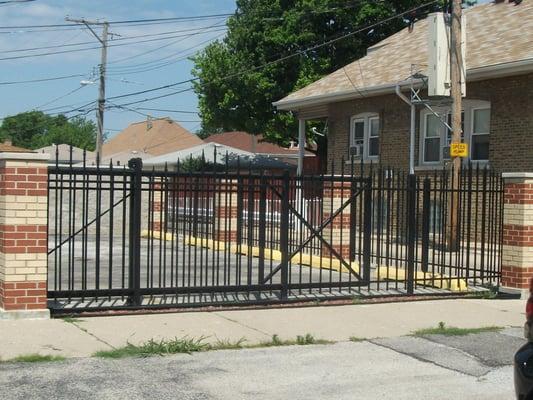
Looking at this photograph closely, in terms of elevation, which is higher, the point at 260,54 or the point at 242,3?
the point at 242,3

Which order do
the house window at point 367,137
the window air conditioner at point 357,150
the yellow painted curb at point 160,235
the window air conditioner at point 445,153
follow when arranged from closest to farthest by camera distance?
the yellow painted curb at point 160,235 < the window air conditioner at point 445,153 < the house window at point 367,137 < the window air conditioner at point 357,150

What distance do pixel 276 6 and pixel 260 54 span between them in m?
2.16

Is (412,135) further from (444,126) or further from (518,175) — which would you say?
(518,175)

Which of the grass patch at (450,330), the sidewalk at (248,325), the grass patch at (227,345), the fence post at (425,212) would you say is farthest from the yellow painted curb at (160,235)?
the fence post at (425,212)

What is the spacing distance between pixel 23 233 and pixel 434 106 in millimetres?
14428

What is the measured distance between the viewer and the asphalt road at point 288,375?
19.4 feet

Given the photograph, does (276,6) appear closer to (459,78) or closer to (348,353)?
(459,78)

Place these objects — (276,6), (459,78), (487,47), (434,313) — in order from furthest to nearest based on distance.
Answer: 1. (276,6)
2. (487,47)
3. (459,78)
4. (434,313)

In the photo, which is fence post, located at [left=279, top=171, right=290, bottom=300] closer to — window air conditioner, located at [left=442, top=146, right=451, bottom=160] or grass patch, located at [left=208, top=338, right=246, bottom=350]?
grass patch, located at [left=208, top=338, right=246, bottom=350]

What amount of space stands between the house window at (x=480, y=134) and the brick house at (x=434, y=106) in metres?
0.03

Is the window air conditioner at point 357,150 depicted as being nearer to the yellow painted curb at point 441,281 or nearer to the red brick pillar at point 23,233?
the yellow painted curb at point 441,281

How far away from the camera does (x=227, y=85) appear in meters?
32.9

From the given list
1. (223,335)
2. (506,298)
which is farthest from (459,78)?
(223,335)

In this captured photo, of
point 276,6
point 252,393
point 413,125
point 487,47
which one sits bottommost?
point 252,393
